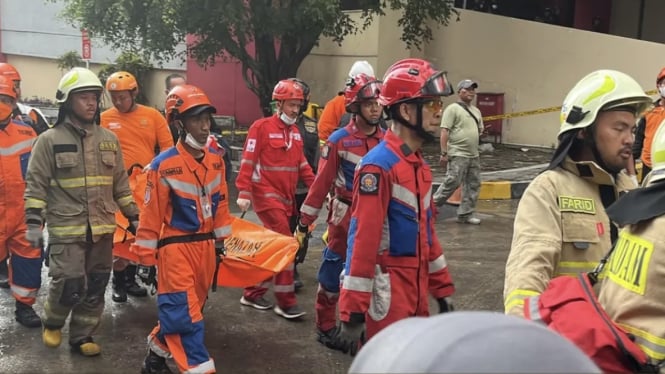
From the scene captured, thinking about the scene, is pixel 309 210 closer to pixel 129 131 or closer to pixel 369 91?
pixel 369 91

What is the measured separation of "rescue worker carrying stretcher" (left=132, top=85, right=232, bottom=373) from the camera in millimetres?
4336

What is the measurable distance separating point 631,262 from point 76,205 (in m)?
4.07

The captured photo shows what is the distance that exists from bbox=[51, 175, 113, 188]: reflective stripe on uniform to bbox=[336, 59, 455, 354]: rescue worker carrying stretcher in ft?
7.79

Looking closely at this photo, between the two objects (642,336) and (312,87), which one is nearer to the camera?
(642,336)

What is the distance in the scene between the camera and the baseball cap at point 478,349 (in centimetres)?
108

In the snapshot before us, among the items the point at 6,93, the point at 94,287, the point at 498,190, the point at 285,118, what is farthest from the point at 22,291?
the point at 498,190

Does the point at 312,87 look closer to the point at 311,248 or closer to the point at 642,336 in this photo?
the point at 311,248

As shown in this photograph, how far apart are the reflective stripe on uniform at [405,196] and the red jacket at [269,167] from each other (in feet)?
8.90

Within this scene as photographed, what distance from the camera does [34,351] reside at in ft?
17.1

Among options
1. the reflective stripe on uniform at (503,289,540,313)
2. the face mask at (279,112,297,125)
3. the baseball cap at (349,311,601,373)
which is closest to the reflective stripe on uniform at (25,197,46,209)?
the face mask at (279,112,297,125)

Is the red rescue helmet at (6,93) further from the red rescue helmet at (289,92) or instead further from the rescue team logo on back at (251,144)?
the red rescue helmet at (289,92)

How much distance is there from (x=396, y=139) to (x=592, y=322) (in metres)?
1.90

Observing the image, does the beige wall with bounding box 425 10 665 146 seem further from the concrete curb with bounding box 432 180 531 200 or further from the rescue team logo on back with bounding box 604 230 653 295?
the rescue team logo on back with bounding box 604 230 653 295

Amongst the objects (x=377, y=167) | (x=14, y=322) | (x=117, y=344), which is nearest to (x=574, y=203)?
(x=377, y=167)
